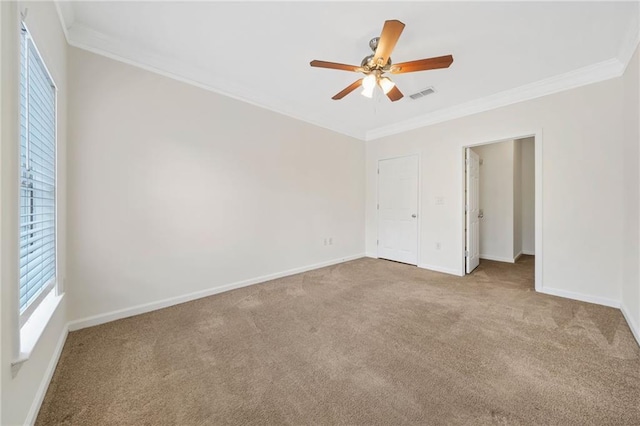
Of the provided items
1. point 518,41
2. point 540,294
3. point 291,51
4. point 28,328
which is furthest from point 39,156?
point 540,294

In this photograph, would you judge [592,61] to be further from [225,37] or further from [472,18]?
[225,37]

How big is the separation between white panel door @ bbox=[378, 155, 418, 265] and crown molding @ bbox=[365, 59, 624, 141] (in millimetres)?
666

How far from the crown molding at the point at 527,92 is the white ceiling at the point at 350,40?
11 millimetres

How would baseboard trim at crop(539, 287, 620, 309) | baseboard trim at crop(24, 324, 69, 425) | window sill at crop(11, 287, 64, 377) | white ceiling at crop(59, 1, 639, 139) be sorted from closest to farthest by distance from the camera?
window sill at crop(11, 287, 64, 377)
baseboard trim at crop(24, 324, 69, 425)
white ceiling at crop(59, 1, 639, 139)
baseboard trim at crop(539, 287, 620, 309)

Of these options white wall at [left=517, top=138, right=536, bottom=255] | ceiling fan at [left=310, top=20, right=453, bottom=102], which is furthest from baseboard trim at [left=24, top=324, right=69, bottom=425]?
white wall at [left=517, top=138, right=536, bottom=255]

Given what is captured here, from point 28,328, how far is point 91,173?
4.63 feet

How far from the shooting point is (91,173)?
2238 millimetres

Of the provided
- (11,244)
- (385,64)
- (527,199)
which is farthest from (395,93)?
(527,199)

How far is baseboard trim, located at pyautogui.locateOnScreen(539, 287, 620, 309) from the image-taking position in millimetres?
2629

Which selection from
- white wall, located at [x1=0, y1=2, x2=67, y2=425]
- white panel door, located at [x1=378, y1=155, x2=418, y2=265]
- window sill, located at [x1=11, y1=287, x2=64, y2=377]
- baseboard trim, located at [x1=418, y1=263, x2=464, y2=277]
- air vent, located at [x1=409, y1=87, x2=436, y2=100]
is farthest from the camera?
white panel door, located at [x1=378, y1=155, x2=418, y2=265]

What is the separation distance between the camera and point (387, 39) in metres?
1.82

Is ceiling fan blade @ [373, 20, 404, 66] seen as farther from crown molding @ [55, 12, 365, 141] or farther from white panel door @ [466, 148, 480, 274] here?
white panel door @ [466, 148, 480, 274]

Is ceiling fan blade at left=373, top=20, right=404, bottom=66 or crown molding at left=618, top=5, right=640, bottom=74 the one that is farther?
crown molding at left=618, top=5, right=640, bottom=74

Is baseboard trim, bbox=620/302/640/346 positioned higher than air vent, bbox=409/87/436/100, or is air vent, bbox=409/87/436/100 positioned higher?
air vent, bbox=409/87/436/100
